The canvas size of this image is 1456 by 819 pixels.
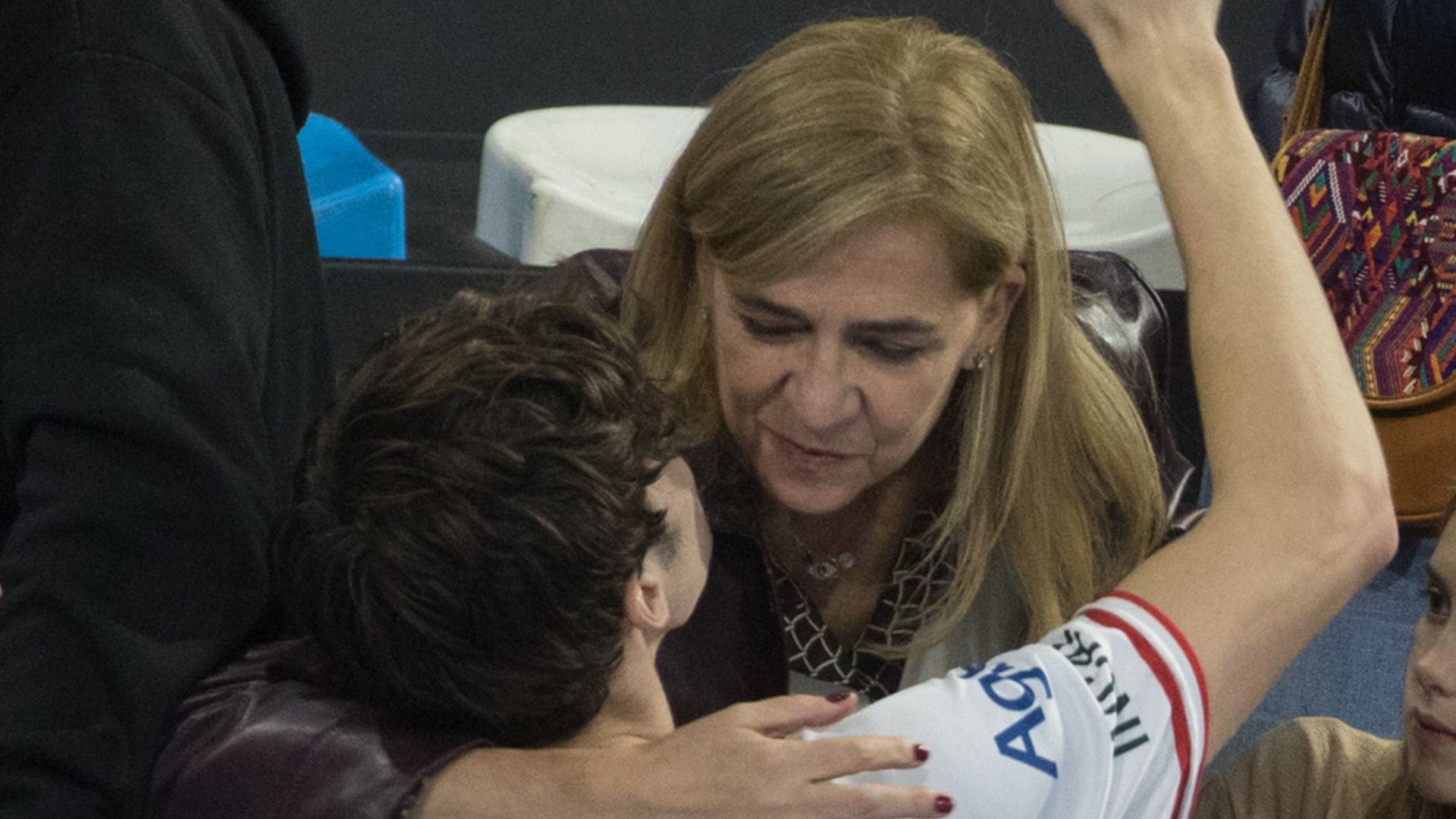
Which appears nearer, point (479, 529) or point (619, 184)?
point (479, 529)

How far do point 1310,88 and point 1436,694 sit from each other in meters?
1.50

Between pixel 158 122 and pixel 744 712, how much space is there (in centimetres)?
44

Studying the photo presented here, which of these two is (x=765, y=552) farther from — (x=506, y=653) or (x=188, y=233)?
(x=188, y=233)

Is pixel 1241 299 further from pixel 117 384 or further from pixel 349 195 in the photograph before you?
pixel 349 195

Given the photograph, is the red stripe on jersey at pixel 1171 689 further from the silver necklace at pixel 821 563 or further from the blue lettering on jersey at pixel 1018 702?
the silver necklace at pixel 821 563

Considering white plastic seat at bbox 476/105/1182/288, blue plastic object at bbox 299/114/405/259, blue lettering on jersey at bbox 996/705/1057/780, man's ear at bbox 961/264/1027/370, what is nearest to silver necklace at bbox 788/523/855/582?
man's ear at bbox 961/264/1027/370

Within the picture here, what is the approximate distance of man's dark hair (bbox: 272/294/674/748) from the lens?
0.91 m

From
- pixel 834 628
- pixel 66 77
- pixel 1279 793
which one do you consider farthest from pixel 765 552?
pixel 66 77

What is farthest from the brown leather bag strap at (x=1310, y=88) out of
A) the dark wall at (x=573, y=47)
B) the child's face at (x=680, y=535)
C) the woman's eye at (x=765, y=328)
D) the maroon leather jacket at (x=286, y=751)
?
the maroon leather jacket at (x=286, y=751)

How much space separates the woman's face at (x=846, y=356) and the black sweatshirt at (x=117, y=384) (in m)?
0.44

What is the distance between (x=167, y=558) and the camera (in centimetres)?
94

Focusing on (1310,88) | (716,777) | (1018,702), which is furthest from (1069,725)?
(1310,88)

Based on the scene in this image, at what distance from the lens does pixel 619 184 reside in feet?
8.57

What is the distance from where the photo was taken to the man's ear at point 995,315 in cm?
139
